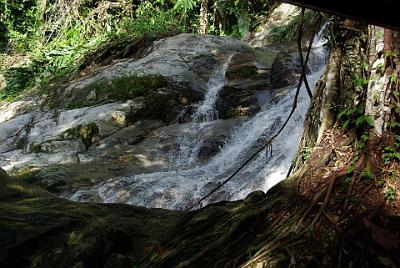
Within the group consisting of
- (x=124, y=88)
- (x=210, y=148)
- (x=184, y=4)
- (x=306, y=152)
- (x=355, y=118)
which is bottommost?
(x=210, y=148)

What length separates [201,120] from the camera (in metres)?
10.5

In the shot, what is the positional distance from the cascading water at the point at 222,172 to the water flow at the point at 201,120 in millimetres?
20

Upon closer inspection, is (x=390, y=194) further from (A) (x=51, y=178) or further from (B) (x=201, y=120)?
(B) (x=201, y=120)

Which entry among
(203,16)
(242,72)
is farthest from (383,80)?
(203,16)

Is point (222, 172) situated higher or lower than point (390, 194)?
lower

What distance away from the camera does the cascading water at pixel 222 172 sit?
20.7ft

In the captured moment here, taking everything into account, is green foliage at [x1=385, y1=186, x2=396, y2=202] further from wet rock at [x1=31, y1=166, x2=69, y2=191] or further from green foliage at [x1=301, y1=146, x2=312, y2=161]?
wet rock at [x1=31, y1=166, x2=69, y2=191]

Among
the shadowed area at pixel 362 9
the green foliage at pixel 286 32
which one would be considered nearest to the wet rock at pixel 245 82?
the green foliage at pixel 286 32

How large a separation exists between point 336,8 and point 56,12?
17.4 m

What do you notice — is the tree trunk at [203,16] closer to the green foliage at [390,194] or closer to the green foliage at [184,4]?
the green foliage at [184,4]

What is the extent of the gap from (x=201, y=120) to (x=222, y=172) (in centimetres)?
327

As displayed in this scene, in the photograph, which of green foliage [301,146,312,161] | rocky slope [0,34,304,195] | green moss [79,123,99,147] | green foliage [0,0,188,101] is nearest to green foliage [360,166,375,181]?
green foliage [301,146,312,161]

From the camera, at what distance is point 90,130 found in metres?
9.92

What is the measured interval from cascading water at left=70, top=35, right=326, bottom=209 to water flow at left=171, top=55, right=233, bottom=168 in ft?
0.07
